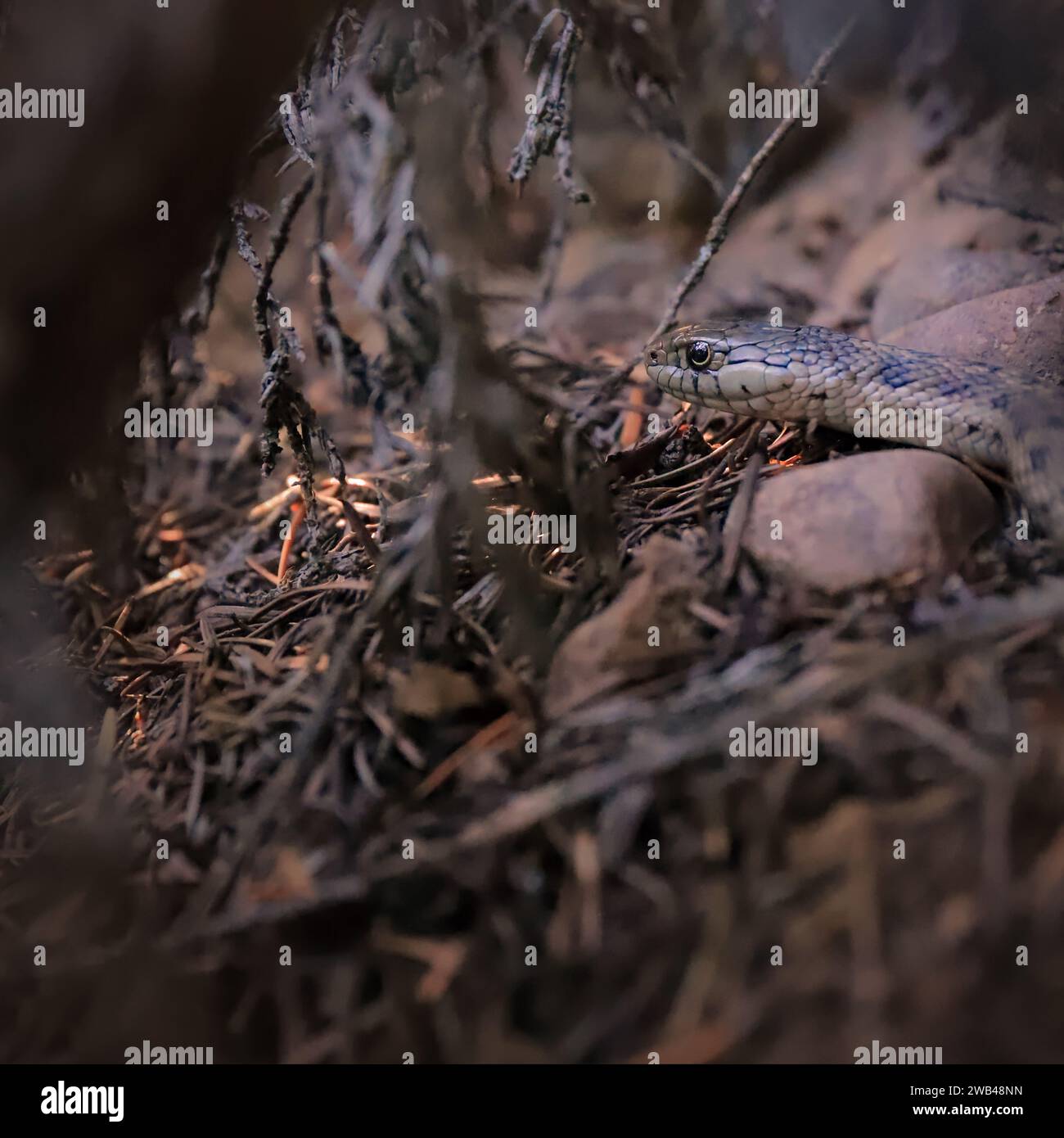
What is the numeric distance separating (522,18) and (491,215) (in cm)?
71

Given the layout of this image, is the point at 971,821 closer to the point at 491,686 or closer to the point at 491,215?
the point at 491,686

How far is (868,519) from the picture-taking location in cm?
204

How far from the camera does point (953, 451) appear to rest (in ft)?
8.03

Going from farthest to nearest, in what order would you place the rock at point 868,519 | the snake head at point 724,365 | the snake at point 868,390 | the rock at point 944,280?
the rock at point 944,280
the snake head at point 724,365
the snake at point 868,390
the rock at point 868,519

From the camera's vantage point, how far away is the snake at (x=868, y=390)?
91.8 inches

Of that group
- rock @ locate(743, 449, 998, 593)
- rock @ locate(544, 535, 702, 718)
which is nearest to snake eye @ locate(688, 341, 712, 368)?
rock @ locate(743, 449, 998, 593)

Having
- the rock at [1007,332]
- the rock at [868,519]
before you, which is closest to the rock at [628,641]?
the rock at [868,519]

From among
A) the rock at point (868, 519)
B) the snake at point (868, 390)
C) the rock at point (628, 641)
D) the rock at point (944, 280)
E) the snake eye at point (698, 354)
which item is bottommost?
the rock at point (628, 641)

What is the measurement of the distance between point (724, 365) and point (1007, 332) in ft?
3.03

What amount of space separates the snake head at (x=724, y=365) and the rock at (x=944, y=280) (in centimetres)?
87

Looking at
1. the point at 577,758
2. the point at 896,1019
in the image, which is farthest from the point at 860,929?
the point at 577,758

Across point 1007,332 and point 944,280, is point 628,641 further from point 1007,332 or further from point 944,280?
point 944,280

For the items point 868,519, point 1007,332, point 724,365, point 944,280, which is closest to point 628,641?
point 868,519

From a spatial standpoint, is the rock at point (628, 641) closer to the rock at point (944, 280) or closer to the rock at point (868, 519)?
the rock at point (868, 519)
